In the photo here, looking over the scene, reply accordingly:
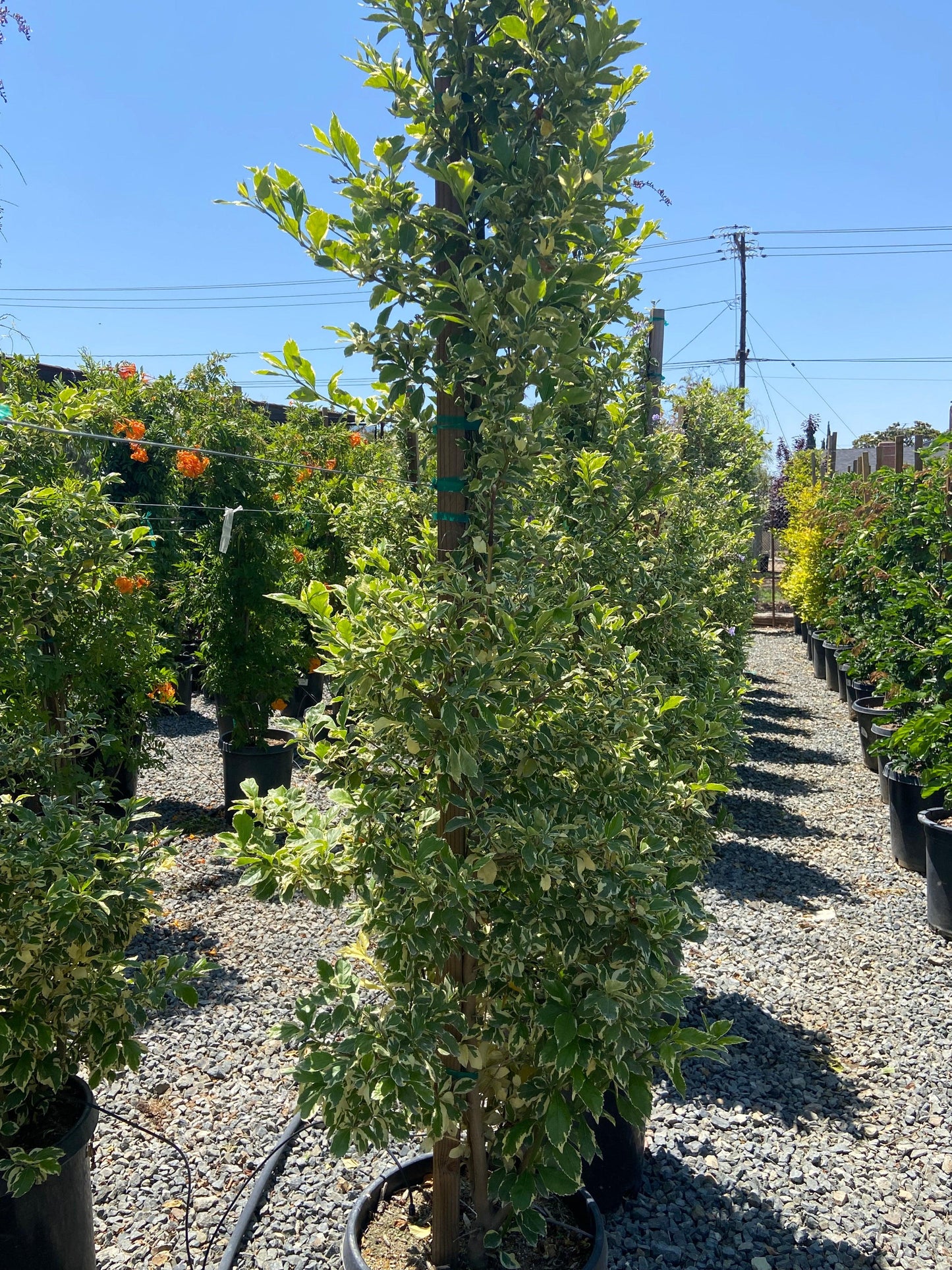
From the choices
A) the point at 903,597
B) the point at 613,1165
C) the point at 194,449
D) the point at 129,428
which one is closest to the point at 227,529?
the point at 194,449

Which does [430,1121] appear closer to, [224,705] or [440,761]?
[440,761]

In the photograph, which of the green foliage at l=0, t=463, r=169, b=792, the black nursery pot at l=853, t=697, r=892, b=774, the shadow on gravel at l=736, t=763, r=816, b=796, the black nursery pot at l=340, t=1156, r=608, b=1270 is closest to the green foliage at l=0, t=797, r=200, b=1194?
the green foliage at l=0, t=463, r=169, b=792

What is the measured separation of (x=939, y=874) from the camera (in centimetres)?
454

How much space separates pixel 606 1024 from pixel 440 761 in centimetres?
59

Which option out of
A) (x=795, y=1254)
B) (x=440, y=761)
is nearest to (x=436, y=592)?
(x=440, y=761)

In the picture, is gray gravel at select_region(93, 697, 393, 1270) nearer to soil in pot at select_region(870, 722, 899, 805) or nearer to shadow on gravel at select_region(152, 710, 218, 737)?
shadow on gravel at select_region(152, 710, 218, 737)

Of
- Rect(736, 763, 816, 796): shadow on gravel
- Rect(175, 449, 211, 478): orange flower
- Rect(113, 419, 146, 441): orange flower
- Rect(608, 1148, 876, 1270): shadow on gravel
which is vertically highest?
Rect(113, 419, 146, 441): orange flower

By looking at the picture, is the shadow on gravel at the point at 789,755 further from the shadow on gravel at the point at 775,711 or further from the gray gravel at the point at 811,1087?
the gray gravel at the point at 811,1087

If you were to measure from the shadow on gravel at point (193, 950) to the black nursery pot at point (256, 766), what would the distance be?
4.87ft

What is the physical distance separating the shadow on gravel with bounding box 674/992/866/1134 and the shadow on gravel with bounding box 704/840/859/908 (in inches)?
54.5

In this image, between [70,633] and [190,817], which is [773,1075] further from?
[190,817]

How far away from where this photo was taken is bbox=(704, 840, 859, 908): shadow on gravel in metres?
5.13

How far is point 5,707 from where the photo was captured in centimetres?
300

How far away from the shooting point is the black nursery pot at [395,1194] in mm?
1921
